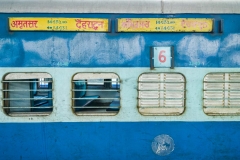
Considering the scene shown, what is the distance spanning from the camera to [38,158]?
3.29 m

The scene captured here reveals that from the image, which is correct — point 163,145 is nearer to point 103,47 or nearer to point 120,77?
point 120,77

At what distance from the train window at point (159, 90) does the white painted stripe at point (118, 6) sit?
813mm

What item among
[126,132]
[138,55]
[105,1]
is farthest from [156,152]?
[105,1]

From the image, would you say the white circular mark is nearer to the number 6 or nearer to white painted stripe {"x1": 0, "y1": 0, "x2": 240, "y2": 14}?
the number 6

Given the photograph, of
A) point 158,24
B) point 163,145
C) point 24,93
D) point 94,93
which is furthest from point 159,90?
point 24,93

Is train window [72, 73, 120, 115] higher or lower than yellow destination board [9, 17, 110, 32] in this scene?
lower

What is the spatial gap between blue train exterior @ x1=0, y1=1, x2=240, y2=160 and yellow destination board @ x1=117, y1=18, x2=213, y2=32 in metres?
0.05

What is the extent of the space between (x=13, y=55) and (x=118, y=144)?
1.71 meters

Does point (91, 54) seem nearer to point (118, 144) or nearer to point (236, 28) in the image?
point (118, 144)

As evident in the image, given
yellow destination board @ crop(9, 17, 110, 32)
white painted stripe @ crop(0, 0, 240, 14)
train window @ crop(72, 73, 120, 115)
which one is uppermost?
white painted stripe @ crop(0, 0, 240, 14)

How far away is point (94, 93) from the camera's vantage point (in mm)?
3645

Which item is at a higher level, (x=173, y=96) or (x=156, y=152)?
(x=173, y=96)

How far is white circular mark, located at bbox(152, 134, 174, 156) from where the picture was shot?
3.30 meters

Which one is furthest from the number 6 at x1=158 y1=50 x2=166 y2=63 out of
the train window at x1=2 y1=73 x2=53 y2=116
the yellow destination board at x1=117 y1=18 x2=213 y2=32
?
the train window at x1=2 y1=73 x2=53 y2=116
